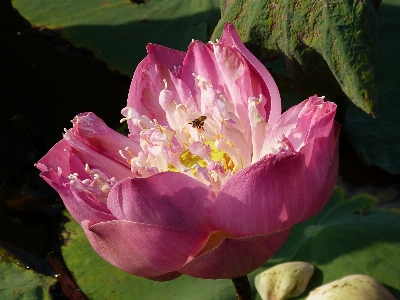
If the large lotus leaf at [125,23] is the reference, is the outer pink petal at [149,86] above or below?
above

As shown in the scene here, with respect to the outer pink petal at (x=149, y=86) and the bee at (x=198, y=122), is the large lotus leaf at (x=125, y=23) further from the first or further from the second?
the bee at (x=198, y=122)

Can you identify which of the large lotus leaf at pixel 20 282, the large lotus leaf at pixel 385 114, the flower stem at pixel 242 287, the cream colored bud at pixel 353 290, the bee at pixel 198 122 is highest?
the bee at pixel 198 122

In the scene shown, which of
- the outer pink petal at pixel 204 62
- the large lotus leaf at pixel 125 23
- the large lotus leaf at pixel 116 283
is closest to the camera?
the outer pink petal at pixel 204 62

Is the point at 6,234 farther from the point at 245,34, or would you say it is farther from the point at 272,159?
the point at 272,159

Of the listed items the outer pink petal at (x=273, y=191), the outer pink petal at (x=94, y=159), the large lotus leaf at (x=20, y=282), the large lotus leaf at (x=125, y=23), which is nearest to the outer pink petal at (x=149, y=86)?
the outer pink petal at (x=94, y=159)

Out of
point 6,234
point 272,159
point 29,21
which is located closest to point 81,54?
point 29,21

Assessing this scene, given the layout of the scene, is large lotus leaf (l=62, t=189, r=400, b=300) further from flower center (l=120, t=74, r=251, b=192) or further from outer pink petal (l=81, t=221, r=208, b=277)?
outer pink petal (l=81, t=221, r=208, b=277)
